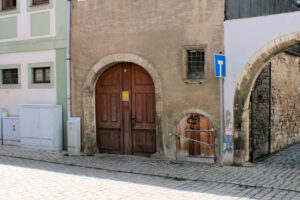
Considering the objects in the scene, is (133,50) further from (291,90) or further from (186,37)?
(291,90)

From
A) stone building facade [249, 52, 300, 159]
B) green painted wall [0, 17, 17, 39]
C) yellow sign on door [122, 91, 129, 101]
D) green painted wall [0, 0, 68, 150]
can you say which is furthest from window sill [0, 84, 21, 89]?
stone building facade [249, 52, 300, 159]

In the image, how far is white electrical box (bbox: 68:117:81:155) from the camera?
424 inches

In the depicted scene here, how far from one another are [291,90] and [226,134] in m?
4.99

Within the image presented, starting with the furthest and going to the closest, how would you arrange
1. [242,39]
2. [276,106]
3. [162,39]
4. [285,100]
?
[285,100], [276,106], [162,39], [242,39]

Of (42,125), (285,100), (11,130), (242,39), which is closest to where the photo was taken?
(242,39)

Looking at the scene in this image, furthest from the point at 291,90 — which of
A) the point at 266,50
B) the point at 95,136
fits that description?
the point at 95,136

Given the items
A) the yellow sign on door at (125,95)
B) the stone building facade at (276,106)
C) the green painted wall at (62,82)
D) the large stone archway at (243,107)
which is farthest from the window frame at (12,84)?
the stone building facade at (276,106)

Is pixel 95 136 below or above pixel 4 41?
below

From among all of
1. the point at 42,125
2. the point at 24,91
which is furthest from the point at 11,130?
the point at 42,125

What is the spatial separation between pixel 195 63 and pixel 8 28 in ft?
22.4

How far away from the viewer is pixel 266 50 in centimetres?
842

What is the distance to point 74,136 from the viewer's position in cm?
1078

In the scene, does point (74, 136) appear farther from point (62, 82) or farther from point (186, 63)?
point (186, 63)

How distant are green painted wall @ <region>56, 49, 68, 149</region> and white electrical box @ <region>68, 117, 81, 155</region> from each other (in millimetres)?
566
